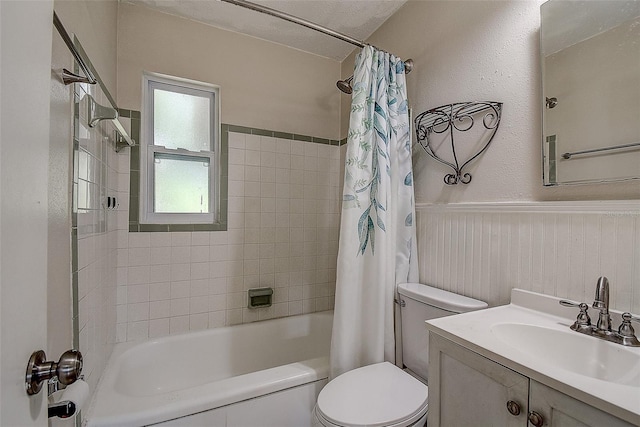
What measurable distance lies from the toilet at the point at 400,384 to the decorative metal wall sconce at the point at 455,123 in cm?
56

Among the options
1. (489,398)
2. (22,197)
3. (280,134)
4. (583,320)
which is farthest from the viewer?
(280,134)

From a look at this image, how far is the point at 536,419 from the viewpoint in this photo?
24.3 inches

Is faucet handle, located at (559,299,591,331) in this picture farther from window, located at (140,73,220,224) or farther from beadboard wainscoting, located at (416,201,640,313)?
window, located at (140,73,220,224)

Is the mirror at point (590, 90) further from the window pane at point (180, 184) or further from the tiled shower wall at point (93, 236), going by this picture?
the window pane at point (180, 184)

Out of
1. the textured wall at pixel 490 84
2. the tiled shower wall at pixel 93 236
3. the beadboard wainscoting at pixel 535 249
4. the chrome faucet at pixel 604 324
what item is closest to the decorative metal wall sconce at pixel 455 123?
the textured wall at pixel 490 84

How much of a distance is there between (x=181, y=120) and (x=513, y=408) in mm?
2222

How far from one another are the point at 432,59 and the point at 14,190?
174 cm

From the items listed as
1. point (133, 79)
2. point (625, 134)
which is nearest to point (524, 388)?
point (625, 134)

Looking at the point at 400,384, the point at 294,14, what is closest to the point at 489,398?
the point at 400,384

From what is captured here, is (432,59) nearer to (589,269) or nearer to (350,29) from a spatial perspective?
(350,29)

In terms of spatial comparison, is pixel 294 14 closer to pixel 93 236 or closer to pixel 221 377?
pixel 93 236

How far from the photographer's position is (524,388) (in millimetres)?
647

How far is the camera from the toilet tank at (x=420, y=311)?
3.92 feet

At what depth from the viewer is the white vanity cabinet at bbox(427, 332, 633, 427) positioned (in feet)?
1.89
